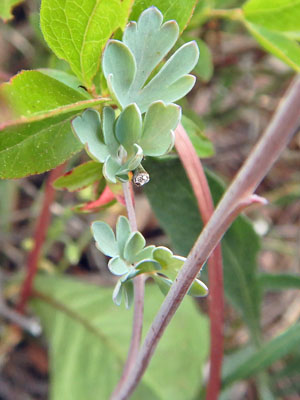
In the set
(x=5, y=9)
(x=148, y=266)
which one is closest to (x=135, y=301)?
(x=148, y=266)

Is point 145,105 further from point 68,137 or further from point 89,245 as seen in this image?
point 89,245

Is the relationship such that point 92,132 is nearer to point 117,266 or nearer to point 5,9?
point 117,266

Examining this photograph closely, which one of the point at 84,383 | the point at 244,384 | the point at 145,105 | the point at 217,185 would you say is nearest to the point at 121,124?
the point at 145,105

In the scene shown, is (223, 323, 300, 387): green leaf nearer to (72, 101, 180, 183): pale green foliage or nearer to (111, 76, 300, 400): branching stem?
(111, 76, 300, 400): branching stem

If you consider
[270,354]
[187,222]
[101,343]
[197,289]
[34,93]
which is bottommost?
[101,343]

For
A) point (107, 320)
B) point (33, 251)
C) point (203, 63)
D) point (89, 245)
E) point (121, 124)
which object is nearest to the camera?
point (121, 124)

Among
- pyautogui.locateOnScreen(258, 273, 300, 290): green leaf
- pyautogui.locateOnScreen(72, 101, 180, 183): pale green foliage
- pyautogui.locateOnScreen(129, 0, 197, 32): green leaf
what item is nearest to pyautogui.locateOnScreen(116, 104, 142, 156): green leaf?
pyautogui.locateOnScreen(72, 101, 180, 183): pale green foliage
